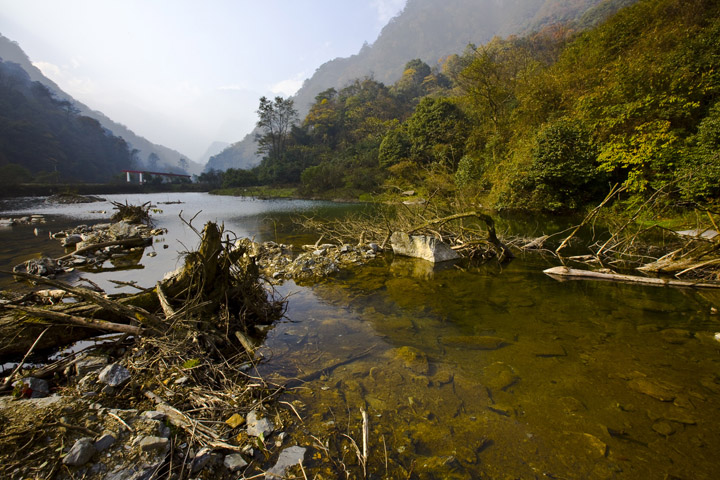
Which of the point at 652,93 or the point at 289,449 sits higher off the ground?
the point at 652,93

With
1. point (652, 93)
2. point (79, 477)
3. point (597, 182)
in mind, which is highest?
point (652, 93)

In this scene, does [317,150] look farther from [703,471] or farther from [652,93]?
[703,471]

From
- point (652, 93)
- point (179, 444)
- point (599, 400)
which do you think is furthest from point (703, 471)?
point (652, 93)

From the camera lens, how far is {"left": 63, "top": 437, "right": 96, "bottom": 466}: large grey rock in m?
2.13

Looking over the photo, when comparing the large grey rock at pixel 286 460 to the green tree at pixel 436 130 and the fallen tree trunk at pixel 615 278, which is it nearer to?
the fallen tree trunk at pixel 615 278

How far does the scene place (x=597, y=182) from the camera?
17578 millimetres

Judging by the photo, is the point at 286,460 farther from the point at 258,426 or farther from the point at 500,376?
the point at 500,376

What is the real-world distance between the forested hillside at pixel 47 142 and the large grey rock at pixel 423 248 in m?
64.3

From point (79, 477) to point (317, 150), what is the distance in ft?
235

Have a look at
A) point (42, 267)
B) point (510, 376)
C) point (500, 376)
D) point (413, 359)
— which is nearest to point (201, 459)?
point (413, 359)

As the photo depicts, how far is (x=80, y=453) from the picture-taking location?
2180 millimetres

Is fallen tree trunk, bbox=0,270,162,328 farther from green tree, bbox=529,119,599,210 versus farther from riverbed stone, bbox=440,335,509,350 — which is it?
green tree, bbox=529,119,599,210

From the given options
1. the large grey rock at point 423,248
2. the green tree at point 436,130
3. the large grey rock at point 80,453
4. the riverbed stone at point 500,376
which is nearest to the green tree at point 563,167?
the large grey rock at point 423,248

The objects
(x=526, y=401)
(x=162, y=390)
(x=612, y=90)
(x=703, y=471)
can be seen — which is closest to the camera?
(x=703, y=471)
